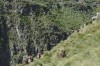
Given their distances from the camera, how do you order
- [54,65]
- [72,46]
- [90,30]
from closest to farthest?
[54,65]
[72,46]
[90,30]

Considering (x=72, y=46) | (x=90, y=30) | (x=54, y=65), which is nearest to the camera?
(x=54, y=65)

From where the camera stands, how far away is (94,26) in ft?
80.5

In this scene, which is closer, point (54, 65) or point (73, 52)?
point (54, 65)

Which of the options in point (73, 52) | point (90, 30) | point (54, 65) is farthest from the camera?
point (90, 30)

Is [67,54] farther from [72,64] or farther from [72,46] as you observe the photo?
[72,64]

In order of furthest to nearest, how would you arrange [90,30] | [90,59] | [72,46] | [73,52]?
[90,30] → [72,46] → [73,52] → [90,59]

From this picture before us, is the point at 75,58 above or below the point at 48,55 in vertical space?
above

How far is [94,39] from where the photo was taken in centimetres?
1984

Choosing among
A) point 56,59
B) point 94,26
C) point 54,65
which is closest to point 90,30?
point 94,26

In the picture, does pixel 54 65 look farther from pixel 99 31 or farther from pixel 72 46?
pixel 99 31

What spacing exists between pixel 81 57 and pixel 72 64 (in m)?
0.75

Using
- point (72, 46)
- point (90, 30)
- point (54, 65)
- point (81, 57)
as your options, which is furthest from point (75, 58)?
point (90, 30)

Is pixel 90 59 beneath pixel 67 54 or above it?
above

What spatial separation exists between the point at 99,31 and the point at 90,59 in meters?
5.94
